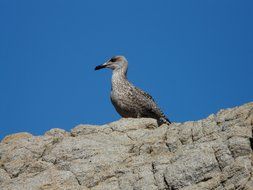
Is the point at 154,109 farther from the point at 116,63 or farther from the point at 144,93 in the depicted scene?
the point at 116,63

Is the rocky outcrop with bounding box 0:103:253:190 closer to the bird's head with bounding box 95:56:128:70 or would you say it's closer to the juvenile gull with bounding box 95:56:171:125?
A: the juvenile gull with bounding box 95:56:171:125

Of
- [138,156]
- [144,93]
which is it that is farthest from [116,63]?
[138,156]

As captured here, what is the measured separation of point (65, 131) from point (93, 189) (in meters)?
4.74

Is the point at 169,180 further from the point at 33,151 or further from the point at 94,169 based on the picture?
the point at 33,151

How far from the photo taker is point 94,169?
21438mm

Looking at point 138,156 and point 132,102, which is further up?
point 132,102

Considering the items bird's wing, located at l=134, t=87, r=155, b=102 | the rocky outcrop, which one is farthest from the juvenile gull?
the rocky outcrop

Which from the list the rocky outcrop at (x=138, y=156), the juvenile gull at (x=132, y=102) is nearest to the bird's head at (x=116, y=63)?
the juvenile gull at (x=132, y=102)

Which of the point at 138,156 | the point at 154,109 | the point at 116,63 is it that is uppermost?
the point at 116,63

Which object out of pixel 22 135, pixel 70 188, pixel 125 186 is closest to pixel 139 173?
pixel 125 186

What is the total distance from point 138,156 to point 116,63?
931 cm

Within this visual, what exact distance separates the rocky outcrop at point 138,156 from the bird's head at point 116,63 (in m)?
5.86

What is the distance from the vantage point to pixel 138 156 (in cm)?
2186

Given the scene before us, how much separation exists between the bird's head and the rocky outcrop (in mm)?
5859
